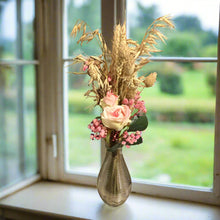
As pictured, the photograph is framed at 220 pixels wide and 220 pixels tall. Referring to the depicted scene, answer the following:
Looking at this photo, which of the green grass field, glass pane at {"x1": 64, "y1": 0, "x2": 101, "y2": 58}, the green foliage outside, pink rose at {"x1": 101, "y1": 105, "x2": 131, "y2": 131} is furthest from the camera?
the green grass field

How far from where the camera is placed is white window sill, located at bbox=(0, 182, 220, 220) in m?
1.35

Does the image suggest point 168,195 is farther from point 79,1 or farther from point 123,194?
point 79,1

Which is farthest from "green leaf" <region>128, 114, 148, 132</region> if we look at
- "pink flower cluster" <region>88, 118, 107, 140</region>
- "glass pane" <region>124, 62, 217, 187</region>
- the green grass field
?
"glass pane" <region>124, 62, 217, 187</region>

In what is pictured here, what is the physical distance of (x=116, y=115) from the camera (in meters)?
1.22

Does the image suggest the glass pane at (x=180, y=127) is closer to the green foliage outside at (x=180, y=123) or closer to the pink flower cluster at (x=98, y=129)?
the green foliage outside at (x=180, y=123)

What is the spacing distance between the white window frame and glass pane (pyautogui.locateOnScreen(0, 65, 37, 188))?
0.14 feet

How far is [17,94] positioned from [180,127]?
6.53 metres

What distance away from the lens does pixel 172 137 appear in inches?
306

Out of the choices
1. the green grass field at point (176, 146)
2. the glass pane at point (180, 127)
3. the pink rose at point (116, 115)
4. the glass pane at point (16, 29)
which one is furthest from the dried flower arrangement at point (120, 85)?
the glass pane at point (180, 127)

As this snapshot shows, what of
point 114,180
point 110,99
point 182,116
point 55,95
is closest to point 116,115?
point 110,99

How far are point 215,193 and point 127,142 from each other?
0.47 meters

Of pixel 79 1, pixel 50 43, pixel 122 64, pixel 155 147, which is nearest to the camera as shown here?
pixel 122 64

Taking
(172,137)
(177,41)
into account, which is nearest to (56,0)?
(177,41)

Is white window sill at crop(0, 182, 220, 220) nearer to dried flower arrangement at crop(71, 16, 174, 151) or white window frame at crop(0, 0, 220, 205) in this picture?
white window frame at crop(0, 0, 220, 205)
